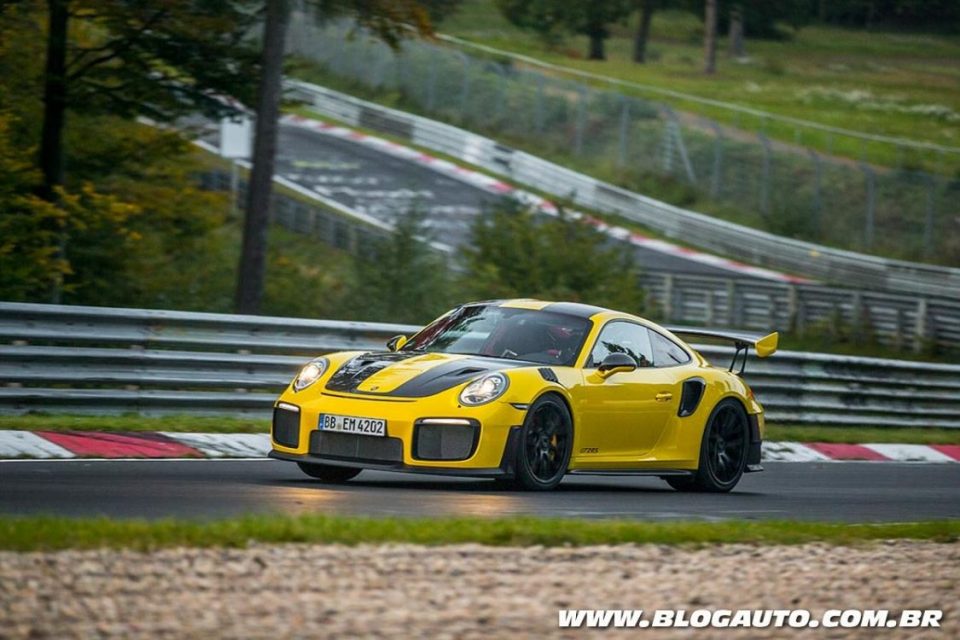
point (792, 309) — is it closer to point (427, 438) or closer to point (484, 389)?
Answer: point (484, 389)

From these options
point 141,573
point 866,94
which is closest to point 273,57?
point 141,573

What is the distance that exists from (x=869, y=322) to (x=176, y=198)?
1255cm

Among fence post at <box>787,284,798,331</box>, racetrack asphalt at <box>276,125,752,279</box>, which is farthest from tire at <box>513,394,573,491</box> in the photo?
racetrack asphalt at <box>276,125,752,279</box>

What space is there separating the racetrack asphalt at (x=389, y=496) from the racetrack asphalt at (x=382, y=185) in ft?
80.6

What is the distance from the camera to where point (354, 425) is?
424 inches

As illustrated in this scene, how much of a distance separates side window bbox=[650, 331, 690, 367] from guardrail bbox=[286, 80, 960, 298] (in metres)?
21.4

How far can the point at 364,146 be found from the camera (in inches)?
1917

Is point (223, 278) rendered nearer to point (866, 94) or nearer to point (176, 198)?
Result: point (176, 198)

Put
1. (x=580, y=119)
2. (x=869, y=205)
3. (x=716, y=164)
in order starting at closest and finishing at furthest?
(x=869, y=205) → (x=716, y=164) → (x=580, y=119)

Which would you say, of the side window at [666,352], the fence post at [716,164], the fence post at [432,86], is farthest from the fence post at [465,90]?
the side window at [666,352]

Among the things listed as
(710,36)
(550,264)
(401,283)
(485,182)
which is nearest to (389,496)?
(401,283)

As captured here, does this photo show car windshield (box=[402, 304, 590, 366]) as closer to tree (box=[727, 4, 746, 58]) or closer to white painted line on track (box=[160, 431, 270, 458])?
A: white painted line on track (box=[160, 431, 270, 458])

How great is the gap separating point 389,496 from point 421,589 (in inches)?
143

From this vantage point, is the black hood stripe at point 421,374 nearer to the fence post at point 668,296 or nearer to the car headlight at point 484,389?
the car headlight at point 484,389
